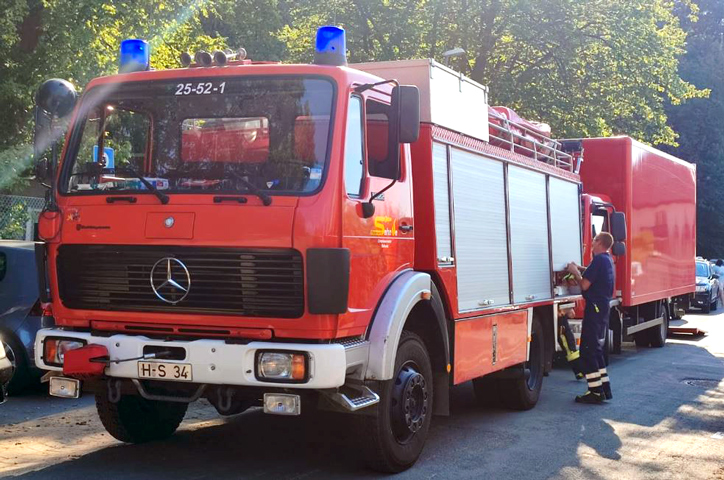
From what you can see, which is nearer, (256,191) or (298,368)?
(298,368)

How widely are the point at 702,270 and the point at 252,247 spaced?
1031 inches

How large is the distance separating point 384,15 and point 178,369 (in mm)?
21497

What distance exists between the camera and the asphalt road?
21.5 feet

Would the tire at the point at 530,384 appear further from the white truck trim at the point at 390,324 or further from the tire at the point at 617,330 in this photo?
the tire at the point at 617,330

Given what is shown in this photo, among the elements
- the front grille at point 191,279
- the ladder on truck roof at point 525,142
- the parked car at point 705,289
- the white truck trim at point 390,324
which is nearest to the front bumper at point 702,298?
the parked car at point 705,289

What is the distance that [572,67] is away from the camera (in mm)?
25766

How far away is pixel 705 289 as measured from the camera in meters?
28.1

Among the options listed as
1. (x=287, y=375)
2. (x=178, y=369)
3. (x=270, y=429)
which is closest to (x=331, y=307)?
(x=287, y=375)

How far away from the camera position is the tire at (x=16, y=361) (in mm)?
9250

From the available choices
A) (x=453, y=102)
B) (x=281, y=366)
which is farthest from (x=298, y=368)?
(x=453, y=102)

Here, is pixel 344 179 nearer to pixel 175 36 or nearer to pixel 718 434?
pixel 718 434

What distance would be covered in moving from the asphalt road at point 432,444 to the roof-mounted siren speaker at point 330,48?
8.24 feet

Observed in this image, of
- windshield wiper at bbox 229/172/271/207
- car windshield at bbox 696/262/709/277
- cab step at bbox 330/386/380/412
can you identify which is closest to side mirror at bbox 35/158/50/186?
windshield wiper at bbox 229/172/271/207

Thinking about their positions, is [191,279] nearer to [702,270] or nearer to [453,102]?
[453,102]
